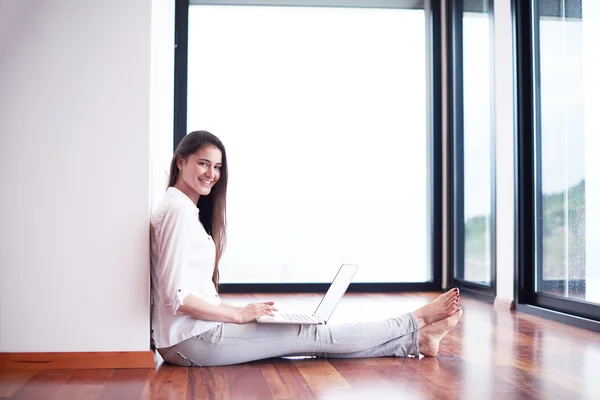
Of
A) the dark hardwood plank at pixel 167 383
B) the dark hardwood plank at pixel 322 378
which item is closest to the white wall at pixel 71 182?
the dark hardwood plank at pixel 167 383

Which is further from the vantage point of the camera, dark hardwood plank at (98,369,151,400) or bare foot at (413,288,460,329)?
→ bare foot at (413,288,460,329)

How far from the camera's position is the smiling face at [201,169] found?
254 centimetres

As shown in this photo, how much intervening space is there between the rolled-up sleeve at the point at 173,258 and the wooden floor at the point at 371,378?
0.90 ft

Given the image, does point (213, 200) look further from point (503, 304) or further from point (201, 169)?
point (503, 304)

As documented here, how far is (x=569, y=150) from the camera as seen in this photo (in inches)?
150

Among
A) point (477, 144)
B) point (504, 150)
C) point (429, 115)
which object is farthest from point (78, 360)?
point (429, 115)

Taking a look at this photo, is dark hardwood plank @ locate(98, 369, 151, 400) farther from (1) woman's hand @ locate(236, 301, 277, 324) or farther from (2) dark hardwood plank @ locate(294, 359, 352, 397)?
(2) dark hardwood plank @ locate(294, 359, 352, 397)

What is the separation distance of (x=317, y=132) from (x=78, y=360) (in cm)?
381

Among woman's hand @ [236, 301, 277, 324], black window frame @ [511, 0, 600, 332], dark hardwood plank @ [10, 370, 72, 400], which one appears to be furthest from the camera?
black window frame @ [511, 0, 600, 332]

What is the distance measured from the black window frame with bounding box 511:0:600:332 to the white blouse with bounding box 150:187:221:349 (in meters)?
2.41

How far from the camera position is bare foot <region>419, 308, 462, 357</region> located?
8.60 feet

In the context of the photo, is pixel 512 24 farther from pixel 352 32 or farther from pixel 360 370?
pixel 360 370

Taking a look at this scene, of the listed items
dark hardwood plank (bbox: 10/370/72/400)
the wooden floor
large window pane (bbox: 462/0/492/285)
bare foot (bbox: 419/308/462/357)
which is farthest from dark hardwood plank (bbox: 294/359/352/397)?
large window pane (bbox: 462/0/492/285)

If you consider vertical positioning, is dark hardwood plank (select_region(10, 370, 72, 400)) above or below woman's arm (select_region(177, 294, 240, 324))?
below
